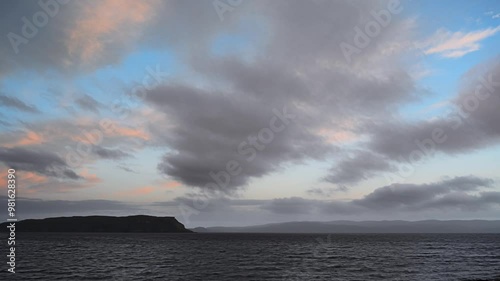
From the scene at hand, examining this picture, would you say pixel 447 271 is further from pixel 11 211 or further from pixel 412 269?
pixel 11 211

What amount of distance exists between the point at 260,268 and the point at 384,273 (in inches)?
819

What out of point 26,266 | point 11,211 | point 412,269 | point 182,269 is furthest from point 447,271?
point 26,266

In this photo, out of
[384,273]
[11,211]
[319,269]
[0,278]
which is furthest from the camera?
[319,269]

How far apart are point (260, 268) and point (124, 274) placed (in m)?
22.9

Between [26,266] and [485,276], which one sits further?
[26,266]

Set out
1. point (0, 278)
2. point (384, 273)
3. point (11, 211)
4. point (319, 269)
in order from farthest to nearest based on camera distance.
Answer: point (319, 269), point (384, 273), point (0, 278), point (11, 211)

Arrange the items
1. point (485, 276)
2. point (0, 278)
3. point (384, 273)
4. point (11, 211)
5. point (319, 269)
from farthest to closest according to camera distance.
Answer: point (319, 269), point (384, 273), point (485, 276), point (0, 278), point (11, 211)

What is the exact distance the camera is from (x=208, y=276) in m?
55.1

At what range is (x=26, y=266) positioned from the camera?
66.2 metres

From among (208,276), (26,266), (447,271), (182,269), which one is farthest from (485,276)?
(26,266)

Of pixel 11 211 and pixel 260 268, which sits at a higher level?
pixel 11 211

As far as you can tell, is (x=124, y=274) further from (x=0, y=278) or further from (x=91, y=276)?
(x=0, y=278)

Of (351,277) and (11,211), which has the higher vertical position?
(11,211)

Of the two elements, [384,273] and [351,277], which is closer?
[351,277]
